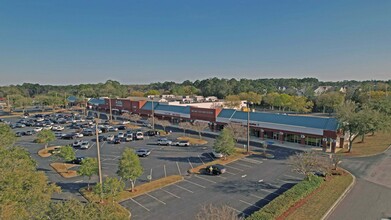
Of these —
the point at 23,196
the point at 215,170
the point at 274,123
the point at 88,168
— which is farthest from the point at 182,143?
the point at 23,196

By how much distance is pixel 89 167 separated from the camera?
25.5m

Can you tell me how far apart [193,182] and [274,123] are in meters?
26.5

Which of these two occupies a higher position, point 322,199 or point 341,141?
point 341,141

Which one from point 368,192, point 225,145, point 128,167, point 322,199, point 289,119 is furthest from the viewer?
point 289,119

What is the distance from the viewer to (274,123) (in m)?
49.4

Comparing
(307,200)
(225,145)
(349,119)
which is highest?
(349,119)

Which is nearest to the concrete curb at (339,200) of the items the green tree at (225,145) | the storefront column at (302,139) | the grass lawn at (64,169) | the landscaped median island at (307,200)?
the landscaped median island at (307,200)

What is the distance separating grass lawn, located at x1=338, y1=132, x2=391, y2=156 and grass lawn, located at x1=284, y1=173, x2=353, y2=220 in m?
13.4

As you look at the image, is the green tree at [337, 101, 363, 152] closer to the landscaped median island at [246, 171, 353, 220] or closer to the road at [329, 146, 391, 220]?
the road at [329, 146, 391, 220]

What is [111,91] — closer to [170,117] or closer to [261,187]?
[170,117]

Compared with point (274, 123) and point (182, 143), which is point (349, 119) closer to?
point (274, 123)

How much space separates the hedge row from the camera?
63.7ft

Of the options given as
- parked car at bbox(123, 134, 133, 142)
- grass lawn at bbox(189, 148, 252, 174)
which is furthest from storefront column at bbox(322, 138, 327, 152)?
parked car at bbox(123, 134, 133, 142)

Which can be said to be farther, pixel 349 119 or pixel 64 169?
pixel 349 119
